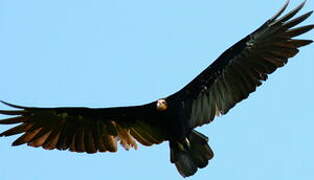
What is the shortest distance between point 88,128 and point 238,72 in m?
2.61

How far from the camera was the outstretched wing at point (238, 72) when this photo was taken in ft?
56.8

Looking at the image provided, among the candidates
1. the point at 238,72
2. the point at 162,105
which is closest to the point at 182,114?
the point at 162,105

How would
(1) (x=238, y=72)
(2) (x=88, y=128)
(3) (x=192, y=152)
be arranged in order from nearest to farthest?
(3) (x=192, y=152), (1) (x=238, y=72), (2) (x=88, y=128)

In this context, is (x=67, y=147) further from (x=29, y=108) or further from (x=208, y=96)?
(x=208, y=96)

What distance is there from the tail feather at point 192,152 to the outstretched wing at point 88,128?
1.26ft

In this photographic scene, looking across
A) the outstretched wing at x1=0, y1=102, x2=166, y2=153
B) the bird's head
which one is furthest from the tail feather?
the bird's head

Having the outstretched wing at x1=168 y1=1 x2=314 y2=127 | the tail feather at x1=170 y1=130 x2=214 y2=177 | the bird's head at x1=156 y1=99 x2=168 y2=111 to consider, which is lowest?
the tail feather at x1=170 y1=130 x2=214 y2=177

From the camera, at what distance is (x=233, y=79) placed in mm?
17625

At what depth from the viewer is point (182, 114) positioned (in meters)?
17.2

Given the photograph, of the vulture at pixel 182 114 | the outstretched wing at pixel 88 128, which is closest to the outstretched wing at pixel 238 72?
the vulture at pixel 182 114

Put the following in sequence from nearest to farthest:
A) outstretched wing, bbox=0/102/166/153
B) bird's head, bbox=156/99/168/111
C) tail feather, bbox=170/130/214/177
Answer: bird's head, bbox=156/99/168/111
tail feather, bbox=170/130/214/177
outstretched wing, bbox=0/102/166/153

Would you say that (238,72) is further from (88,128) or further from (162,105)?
(88,128)

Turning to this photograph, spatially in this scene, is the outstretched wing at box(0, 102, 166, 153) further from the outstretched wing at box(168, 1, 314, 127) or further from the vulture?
the outstretched wing at box(168, 1, 314, 127)

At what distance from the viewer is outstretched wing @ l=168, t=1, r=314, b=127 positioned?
682 inches
